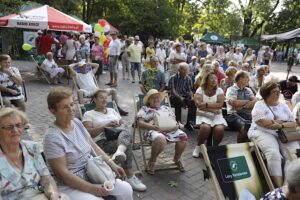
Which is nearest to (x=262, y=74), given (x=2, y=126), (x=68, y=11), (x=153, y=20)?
(x=2, y=126)

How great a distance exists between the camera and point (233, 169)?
131 inches

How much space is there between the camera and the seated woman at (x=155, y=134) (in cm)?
440

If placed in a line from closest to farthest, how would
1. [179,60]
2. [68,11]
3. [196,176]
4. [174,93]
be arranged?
1. [196,176]
2. [174,93]
3. [179,60]
4. [68,11]

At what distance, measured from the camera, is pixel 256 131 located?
426cm

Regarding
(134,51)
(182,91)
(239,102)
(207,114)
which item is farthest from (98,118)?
(134,51)

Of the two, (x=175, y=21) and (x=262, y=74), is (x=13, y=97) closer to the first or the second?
(x=262, y=74)

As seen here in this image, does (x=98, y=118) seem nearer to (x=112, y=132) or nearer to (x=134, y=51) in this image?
(x=112, y=132)

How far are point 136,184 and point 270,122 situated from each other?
1985mm

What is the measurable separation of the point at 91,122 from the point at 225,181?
2016mm

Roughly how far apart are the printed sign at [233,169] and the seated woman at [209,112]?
1.72 metres

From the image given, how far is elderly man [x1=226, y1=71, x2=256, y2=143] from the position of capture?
578cm

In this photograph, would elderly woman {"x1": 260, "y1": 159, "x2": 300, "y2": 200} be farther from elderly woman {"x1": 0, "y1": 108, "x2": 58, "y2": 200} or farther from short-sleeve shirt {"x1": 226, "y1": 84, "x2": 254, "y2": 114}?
short-sleeve shirt {"x1": 226, "y1": 84, "x2": 254, "y2": 114}

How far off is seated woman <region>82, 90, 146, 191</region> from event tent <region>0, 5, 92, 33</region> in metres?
6.79

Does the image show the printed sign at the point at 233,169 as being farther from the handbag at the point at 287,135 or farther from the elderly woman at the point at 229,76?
the elderly woman at the point at 229,76
